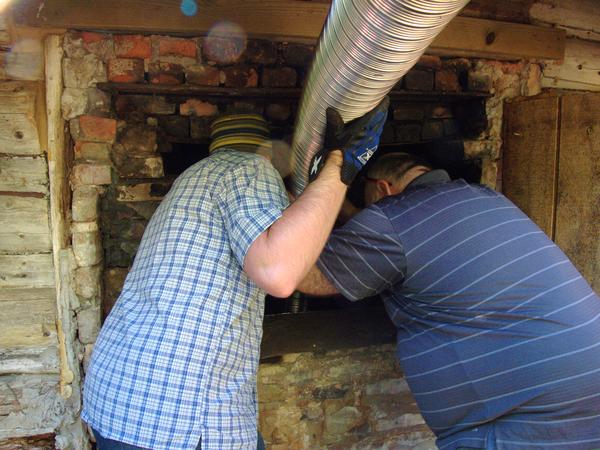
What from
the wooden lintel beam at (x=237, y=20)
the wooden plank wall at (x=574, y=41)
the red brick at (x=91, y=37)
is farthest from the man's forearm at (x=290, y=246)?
the wooden plank wall at (x=574, y=41)

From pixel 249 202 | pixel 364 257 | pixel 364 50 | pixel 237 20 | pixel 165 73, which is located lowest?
pixel 364 257

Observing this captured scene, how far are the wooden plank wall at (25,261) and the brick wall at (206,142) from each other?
0.19m

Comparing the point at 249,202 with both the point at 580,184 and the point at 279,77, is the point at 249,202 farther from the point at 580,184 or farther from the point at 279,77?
the point at 580,184

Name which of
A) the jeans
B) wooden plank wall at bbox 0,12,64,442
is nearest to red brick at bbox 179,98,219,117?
wooden plank wall at bbox 0,12,64,442

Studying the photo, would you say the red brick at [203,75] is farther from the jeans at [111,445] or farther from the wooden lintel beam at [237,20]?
the jeans at [111,445]

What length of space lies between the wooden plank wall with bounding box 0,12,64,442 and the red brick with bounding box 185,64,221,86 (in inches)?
23.6

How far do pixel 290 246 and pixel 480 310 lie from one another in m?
0.63

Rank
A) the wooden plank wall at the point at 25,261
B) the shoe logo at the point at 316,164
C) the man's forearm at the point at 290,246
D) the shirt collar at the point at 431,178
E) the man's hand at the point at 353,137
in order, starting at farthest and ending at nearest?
the wooden plank wall at the point at 25,261, the shirt collar at the point at 431,178, the shoe logo at the point at 316,164, the man's hand at the point at 353,137, the man's forearm at the point at 290,246

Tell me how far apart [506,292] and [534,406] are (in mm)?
348

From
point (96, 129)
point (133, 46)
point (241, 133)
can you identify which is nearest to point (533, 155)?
point (241, 133)

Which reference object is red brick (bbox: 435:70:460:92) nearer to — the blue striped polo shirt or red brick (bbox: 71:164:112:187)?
the blue striped polo shirt

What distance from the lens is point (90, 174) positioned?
195 cm

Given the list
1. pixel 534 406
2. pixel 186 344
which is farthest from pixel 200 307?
pixel 534 406

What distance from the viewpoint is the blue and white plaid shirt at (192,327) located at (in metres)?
1.33
